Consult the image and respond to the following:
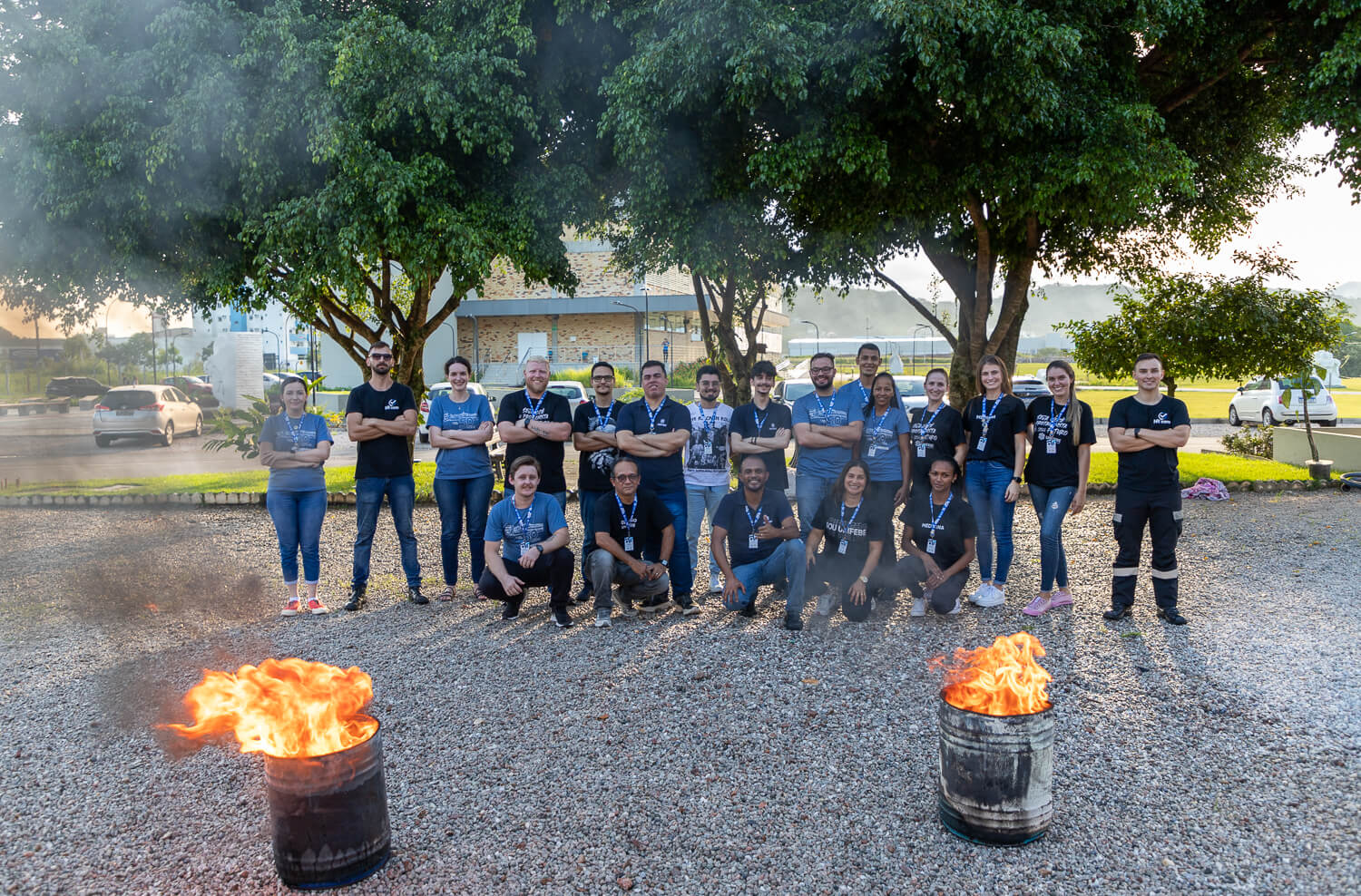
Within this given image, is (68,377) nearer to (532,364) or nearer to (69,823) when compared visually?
(532,364)

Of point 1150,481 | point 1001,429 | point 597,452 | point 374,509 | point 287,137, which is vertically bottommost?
point 374,509

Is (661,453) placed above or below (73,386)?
below

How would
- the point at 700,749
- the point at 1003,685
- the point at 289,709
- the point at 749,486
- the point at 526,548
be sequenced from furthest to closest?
the point at 749,486 < the point at 526,548 < the point at 700,749 < the point at 1003,685 < the point at 289,709

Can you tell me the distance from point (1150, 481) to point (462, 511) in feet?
16.3

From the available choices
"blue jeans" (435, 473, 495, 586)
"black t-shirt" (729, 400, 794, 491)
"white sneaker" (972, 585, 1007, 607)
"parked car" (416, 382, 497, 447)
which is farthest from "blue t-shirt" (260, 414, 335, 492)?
"white sneaker" (972, 585, 1007, 607)

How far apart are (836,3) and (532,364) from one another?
4763mm

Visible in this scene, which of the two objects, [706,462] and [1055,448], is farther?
[706,462]

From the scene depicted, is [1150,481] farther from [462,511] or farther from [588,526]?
[462,511]

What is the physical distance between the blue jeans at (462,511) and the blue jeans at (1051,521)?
4031 millimetres

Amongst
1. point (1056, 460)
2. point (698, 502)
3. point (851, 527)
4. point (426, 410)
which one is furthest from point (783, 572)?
point (426, 410)

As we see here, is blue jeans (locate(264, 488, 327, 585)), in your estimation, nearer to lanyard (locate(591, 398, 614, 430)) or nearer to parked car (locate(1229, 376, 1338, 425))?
lanyard (locate(591, 398, 614, 430))

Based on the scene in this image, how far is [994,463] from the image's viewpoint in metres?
6.53

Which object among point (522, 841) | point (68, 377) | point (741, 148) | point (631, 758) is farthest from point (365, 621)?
point (68, 377)

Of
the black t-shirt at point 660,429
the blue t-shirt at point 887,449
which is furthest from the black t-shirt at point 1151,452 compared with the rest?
the black t-shirt at point 660,429
